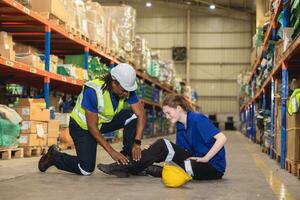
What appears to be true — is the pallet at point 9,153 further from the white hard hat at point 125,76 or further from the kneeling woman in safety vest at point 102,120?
the white hard hat at point 125,76

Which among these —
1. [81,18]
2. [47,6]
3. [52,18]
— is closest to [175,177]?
[47,6]

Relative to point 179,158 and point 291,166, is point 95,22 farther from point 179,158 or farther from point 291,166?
point 179,158

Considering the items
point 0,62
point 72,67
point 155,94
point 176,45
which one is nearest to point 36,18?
point 0,62

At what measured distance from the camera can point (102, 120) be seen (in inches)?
204

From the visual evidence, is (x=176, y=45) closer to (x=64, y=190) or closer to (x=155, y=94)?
(x=155, y=94)

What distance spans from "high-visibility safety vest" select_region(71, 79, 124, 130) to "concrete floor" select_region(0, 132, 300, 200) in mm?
585

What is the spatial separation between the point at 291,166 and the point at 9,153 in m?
3.90

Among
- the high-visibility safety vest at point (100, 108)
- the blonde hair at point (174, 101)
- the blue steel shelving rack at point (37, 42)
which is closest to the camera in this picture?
the blonde hair at point (174, 101)

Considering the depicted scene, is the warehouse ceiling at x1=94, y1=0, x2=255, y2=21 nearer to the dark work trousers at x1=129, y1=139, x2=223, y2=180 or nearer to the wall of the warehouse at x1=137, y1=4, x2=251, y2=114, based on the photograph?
the wall of the warehouse at x1=137, y1=4, x2=251, y2=114

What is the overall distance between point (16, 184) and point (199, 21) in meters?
29.1

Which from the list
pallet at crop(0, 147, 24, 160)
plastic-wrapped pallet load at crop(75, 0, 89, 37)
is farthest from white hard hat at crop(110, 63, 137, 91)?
plastic-wrapped pallet load at crop(75, 0, 89, 37)

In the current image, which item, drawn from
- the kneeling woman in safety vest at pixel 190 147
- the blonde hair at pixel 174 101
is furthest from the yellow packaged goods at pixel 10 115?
the blonde hair at pixel 174 101

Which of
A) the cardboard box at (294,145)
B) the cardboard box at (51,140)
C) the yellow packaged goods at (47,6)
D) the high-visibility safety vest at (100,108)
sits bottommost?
the cardboard box at (51,140)

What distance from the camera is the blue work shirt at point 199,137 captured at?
4.38 meters
